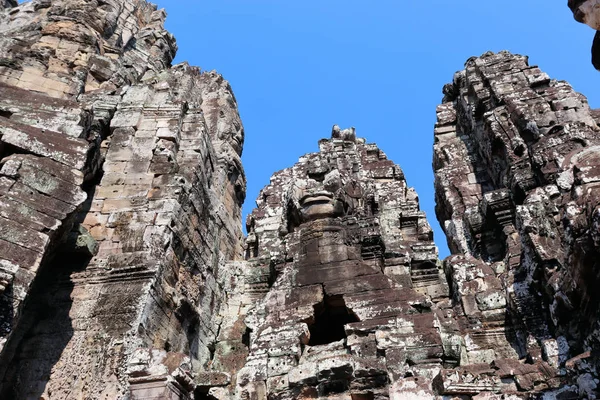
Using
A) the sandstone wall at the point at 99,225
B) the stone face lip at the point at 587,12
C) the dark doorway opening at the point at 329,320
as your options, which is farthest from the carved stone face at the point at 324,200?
Result: the stone face lip at the point at 587,12

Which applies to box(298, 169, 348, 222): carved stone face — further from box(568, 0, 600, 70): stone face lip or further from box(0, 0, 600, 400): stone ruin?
box(568, 0, 600, 70): stone face lip

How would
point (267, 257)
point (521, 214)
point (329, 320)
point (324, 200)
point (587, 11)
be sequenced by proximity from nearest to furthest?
point (587, 11), point (329, 320), point (521, 214), point (324, 200), point (267, 257)

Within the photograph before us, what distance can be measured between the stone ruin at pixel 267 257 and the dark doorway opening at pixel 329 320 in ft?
0.13

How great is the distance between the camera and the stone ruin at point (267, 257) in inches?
304

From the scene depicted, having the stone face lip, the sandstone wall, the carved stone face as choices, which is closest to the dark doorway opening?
the carved stone face

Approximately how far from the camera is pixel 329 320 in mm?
10273

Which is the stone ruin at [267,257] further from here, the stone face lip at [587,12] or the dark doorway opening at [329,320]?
the stone face lip at [587,12]

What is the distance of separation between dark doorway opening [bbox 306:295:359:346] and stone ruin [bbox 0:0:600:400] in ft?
0.13

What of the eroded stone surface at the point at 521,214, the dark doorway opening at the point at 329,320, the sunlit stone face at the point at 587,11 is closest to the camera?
the sunlit stone face at the point at 587,11

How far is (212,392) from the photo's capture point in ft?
27.6

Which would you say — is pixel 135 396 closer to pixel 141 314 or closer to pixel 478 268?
pixel 141 314

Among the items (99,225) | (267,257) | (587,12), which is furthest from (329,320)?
(587,12)

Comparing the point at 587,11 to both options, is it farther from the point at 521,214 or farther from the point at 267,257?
the point at 267,257

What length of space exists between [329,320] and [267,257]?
11.9 feet
